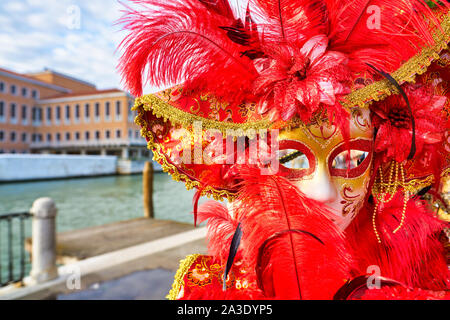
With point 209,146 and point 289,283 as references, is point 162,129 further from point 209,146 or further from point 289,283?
point 289,283

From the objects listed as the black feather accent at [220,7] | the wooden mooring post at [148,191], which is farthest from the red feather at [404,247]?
the wooden mooring post at [148,191]

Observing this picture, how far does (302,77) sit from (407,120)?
11.1 inches

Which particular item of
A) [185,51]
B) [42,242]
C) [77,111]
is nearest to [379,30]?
[185,51]

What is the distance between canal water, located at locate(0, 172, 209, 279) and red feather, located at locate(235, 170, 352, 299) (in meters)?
8.09

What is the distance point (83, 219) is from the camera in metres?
11.3

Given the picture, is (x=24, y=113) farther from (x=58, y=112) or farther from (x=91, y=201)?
(x=91, y=201)

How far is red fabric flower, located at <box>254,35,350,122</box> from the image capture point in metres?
0.55

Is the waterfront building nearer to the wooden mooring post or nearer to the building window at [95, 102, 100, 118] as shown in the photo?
the building window at [95, 102, 100, 118]

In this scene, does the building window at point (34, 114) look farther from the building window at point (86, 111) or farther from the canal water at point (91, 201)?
the canal water at point (91, 201)

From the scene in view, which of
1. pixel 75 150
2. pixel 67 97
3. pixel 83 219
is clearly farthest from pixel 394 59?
pixel 75 150

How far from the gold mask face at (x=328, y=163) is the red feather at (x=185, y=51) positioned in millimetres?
182

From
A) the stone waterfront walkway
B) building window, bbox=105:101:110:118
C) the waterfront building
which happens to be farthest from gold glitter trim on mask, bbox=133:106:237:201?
building window, bbox=105:101:110:118

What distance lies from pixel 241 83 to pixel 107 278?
382 centimetres

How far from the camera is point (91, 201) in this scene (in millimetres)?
14281
